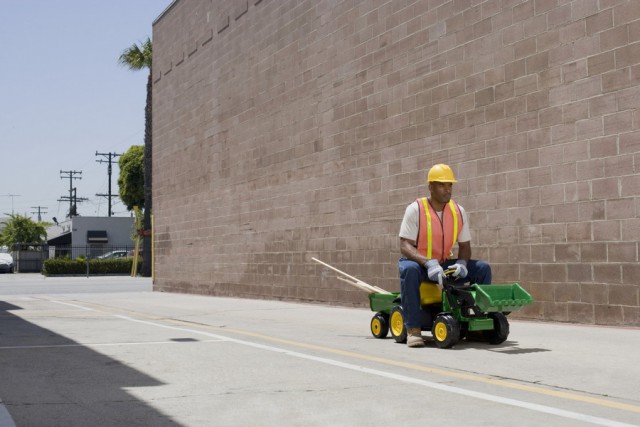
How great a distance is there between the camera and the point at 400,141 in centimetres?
1466

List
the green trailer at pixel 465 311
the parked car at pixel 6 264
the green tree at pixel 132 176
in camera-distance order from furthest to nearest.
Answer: the green tree at pixel 132 176
the parked car at pixel 6 264
the green trailer at pixel 465 311

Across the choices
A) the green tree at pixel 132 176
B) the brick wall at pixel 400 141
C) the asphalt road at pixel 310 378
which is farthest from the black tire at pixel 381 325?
the green tree at pixel 132 176

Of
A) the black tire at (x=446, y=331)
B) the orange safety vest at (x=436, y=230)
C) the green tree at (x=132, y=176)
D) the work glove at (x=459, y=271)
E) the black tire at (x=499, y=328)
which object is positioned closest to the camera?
the black tire at (x=446, y=331)

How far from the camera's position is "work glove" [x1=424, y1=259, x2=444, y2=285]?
8.06 metres

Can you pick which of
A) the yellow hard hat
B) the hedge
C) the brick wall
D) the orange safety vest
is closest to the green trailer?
the orange safety vest

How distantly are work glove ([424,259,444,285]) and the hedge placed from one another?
45.9 meters

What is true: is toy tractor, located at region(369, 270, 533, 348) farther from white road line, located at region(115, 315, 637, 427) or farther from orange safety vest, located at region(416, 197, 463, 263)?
white road line, located at region(115, 315, 637, 427)

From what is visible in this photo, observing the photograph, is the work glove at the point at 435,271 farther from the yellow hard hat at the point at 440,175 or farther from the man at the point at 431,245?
the yellow hard hat at the point at 440,175

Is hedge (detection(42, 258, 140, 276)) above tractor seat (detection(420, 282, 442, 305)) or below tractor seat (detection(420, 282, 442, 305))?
above

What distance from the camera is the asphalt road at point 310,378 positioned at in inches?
197

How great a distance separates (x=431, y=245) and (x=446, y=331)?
0.94 meters

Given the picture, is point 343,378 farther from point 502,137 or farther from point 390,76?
point 390,76

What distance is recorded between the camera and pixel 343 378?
640 cm

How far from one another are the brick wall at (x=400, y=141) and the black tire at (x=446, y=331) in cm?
338
